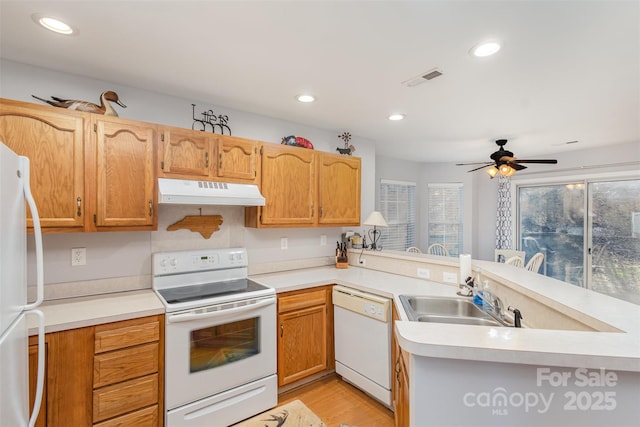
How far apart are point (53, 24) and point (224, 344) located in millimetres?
2176

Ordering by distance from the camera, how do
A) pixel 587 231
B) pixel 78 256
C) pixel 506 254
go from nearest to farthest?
pixel 78 256
pixel 587 231
pixel 506 254

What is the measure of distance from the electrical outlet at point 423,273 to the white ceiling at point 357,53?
4.96 feet

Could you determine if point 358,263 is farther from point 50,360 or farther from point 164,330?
point 50,360

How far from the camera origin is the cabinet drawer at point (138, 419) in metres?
1.82

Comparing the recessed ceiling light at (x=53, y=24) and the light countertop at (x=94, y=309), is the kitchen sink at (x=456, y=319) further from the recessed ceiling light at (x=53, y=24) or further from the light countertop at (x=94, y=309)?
the recessed ceiling light at (x=53, y=24)

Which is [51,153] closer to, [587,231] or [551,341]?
[551,341]

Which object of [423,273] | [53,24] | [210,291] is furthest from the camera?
[423,273]

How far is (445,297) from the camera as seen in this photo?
2.18 metres

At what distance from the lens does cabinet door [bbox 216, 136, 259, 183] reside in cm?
257

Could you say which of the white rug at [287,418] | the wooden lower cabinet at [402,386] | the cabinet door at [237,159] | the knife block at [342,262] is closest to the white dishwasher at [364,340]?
the wooden lower cabinet at [402,386]

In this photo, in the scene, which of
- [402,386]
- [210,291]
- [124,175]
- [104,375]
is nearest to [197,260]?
[210,291]

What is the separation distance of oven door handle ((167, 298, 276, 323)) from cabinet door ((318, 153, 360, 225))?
1094 mm

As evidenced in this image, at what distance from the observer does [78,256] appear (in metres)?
2.21

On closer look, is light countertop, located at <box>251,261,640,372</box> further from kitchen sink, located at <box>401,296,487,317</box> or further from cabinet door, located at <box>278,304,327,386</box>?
cabinet door, located at <box>278,304,327,386</box>
